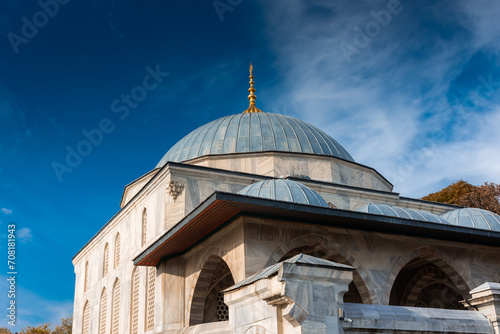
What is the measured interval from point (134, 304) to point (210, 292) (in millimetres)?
2759

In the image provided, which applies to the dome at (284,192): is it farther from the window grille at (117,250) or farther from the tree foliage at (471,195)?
the tree foliage at (471,195)

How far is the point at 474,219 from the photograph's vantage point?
12117 mm

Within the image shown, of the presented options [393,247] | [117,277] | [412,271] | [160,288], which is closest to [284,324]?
[393,247]

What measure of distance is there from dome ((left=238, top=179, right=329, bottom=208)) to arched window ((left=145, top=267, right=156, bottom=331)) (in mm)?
3628

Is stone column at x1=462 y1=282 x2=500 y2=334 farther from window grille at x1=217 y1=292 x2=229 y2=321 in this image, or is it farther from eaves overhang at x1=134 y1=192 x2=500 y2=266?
window grille at x1=217 y1=292 x2=229 y2=321

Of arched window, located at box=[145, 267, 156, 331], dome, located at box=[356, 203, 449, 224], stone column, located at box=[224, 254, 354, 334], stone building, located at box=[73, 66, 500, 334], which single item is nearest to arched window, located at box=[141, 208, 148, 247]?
stone building, located at box=[73, 66, 500, 334]

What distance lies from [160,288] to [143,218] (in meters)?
2.78

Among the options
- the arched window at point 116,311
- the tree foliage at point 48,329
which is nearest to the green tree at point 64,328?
the tree foliage at point 48,329

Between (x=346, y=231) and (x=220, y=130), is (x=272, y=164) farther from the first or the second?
(x=346, y=231)

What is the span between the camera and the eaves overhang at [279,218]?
366 inches

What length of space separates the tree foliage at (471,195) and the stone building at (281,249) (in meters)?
7.81

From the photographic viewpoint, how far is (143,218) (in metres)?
14.2

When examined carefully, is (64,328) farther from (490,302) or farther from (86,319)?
(490,302)

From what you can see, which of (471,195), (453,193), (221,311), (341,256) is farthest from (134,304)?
(453,193)
